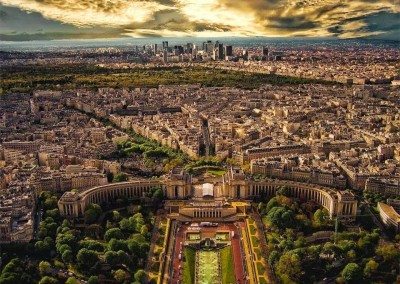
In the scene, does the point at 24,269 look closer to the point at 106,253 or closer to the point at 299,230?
the point at 106,253

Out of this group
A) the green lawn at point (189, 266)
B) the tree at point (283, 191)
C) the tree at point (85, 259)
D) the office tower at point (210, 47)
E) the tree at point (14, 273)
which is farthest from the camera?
the office tower at point (210, 47)

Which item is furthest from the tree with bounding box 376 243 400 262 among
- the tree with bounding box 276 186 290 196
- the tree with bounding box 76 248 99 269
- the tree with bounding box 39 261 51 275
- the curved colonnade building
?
the tree with bounding box 39 261 51 275

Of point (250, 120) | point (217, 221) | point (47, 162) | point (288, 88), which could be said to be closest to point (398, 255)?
point (217, 221)

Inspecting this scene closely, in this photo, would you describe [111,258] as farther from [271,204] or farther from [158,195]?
[271,204]

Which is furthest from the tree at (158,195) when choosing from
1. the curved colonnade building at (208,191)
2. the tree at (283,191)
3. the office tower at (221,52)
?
the office tower at (221,52)

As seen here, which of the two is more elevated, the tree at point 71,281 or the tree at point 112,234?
the tree at point 112,234

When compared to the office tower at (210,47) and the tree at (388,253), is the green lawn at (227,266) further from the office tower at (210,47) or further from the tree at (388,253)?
the office tower at (210,47)

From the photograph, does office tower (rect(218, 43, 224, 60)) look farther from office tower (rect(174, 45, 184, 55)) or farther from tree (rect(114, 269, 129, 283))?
tree (rect(114, 269, 129, 283))
